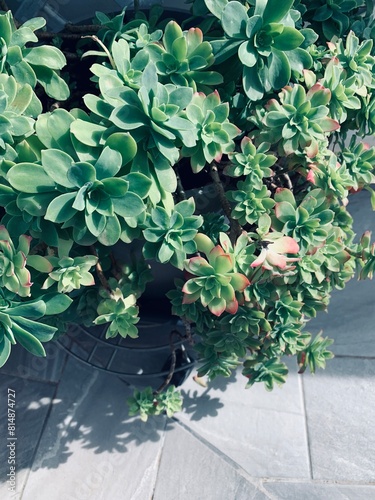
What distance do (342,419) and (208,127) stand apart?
1.11m

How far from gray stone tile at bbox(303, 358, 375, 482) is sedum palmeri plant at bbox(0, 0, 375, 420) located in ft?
1.74

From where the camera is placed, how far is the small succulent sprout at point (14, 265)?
866 mm

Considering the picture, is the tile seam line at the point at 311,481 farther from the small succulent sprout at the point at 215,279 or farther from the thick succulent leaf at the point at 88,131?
the thick succulent leaf at the point at 88,131

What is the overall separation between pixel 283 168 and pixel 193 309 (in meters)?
0.38

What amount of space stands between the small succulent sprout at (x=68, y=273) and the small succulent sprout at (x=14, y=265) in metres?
0.05

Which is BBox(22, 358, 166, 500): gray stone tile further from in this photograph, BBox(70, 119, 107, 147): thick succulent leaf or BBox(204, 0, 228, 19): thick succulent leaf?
BBox(204, 0, 228, 19): thick succulent leaf

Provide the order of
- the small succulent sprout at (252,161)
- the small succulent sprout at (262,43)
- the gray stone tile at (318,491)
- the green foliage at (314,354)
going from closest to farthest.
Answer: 1. the small succulent sprout at (262,43)
2. the small succulent sprout at (252,161)
3. the green foliage at (314,354)
4. the gray stone tile at (318,491)

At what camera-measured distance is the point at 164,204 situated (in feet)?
2.96

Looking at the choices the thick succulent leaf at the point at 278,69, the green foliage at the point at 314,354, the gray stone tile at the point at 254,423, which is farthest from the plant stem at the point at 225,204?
the gray stone tile at the point at 254,423

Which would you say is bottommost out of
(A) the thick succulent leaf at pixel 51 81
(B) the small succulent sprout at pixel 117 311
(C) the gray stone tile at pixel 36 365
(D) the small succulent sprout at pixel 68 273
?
(C) the gray stone tile at pixel 36 365

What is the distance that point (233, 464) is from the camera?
1.53 metres

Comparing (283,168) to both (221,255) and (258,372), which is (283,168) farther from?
(258,372)

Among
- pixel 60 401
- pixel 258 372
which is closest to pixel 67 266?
pixel 258 372

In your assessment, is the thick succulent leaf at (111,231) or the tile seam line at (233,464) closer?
the thick succulent leaf at (111,231)
